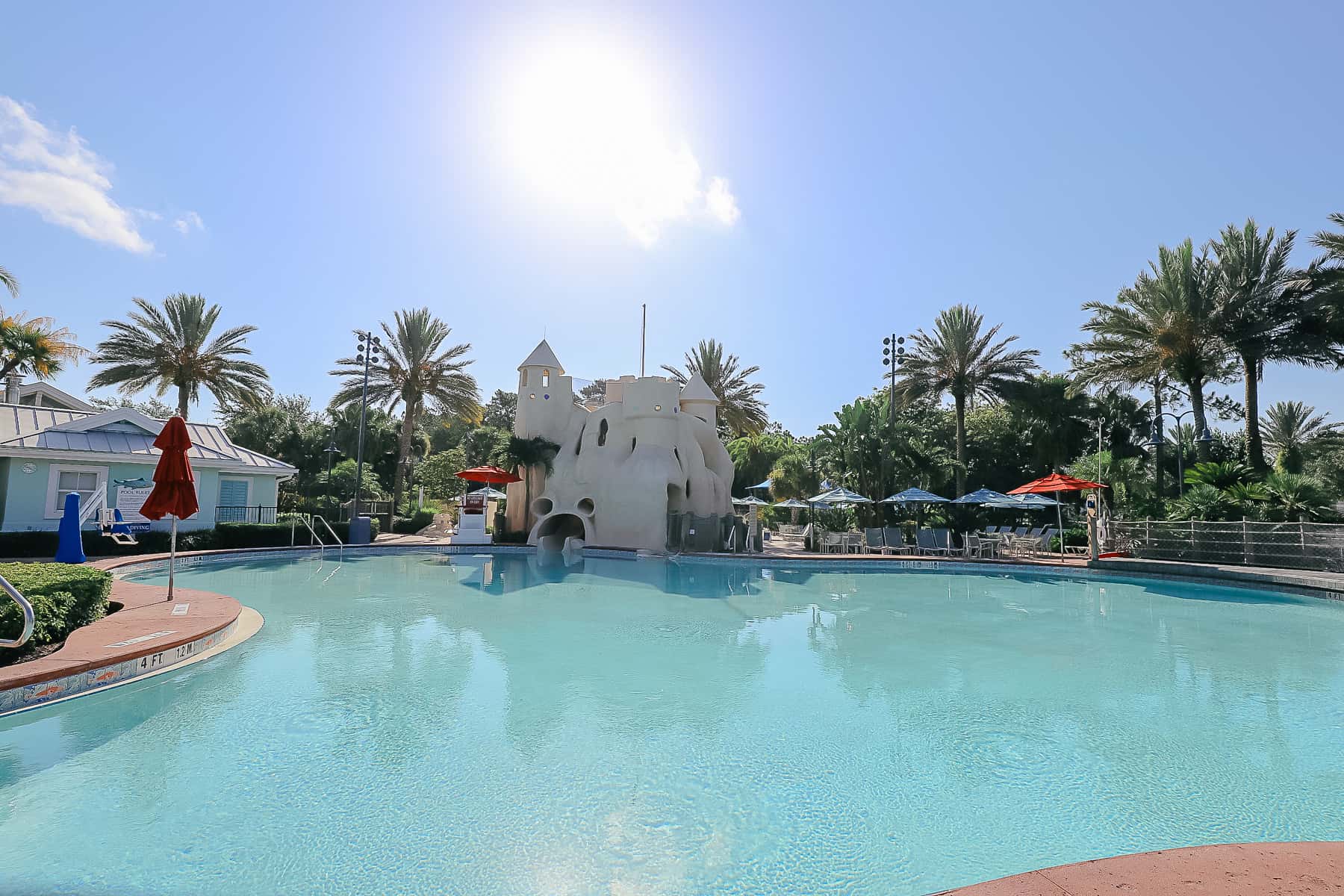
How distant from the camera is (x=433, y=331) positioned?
101ft

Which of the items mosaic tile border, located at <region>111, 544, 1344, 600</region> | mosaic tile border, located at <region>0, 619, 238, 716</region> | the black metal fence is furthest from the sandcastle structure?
mosaic tile border, located at <region>0, 619, 238, 716</region>

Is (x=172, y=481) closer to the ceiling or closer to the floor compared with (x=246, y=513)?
closer to the ceiling

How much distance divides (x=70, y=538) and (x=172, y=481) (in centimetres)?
409

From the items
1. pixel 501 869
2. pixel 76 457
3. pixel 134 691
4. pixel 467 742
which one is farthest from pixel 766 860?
pixel 76 457

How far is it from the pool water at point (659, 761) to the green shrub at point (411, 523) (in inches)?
827

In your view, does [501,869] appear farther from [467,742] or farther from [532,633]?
[532,633]

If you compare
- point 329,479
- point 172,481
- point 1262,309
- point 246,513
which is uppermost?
point 1262,309

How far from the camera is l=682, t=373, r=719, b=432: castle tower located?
91.8 ft

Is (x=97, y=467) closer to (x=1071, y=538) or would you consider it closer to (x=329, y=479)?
(x=329, y=479)

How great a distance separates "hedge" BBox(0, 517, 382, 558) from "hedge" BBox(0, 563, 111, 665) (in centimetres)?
1076

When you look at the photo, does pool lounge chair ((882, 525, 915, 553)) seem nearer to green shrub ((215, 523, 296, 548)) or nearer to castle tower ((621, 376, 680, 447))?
castle tower ((621, 376, 680, 447))

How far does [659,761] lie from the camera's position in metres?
5.02

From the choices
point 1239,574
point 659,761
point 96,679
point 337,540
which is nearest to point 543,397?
point 337,540

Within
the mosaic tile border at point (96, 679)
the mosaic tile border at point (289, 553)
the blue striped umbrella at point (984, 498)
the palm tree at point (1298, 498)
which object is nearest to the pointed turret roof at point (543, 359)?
the mosaic tile border at point (289, 553)
